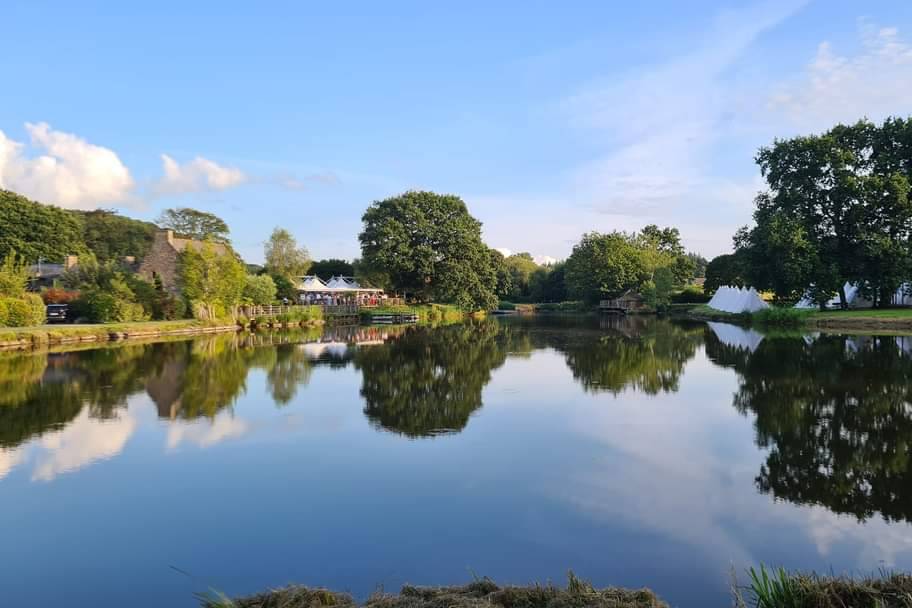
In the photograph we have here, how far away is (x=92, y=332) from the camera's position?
93.9ft

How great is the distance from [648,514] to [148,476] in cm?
655

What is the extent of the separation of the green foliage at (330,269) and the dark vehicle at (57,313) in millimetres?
43134

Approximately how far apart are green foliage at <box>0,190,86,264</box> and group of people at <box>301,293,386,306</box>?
82.0 feet

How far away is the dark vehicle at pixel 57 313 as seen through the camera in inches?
1292

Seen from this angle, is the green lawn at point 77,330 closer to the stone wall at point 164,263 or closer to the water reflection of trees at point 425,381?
the stone wall at point 164,263

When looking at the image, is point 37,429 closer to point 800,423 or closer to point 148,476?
point 148,476

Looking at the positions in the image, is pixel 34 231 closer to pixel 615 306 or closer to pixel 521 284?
pixel 615 306

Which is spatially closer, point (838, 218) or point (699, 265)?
point (838, 218)

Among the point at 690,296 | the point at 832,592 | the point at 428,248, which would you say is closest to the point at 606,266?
the point at 690,296

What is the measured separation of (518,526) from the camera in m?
6.07

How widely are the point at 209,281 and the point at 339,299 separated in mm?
19403

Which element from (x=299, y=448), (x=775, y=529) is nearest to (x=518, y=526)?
(x=775, y=529)

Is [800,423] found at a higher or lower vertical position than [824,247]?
lower

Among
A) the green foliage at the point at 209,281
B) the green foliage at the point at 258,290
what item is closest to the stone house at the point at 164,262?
the green foliage at the point at 209,281
